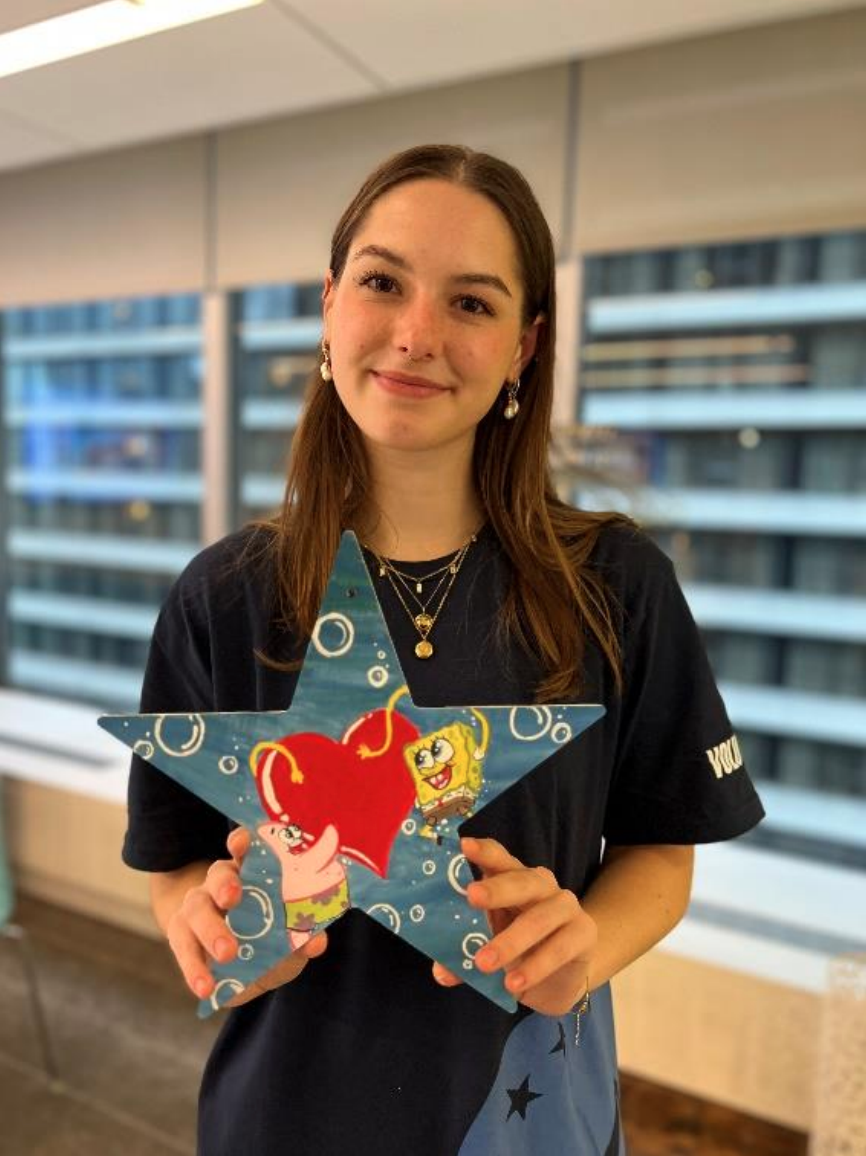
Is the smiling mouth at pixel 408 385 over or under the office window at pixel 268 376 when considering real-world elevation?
under

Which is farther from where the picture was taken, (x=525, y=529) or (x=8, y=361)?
(x=8, y=361)

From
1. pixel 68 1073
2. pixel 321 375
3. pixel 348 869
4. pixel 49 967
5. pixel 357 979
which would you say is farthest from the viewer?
pixel 49 967

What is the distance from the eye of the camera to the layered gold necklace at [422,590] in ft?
2.98

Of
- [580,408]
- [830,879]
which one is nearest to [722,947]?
[830,879]

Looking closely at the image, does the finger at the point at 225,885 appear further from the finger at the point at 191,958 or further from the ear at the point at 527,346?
the ear at the point at 527,346

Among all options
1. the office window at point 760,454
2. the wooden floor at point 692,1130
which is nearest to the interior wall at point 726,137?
the office window at point 760,454

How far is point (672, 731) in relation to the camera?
0.94 metres

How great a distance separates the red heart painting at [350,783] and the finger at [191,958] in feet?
0.47

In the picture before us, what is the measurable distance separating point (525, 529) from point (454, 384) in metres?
0.19

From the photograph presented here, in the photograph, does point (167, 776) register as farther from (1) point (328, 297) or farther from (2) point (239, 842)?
→ (1) point (328, 297)

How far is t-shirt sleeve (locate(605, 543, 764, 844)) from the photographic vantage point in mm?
932

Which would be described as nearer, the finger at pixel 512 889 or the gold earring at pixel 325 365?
the finger at pixel 512 889

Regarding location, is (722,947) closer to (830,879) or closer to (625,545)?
(830,879)

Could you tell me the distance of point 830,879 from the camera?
254 centimetres
